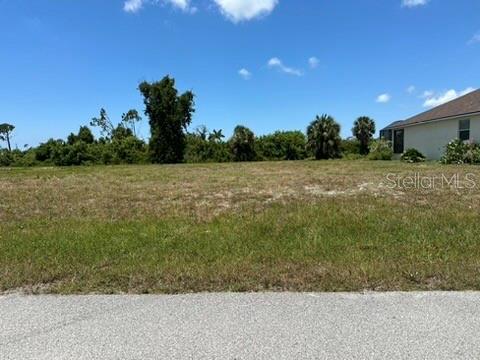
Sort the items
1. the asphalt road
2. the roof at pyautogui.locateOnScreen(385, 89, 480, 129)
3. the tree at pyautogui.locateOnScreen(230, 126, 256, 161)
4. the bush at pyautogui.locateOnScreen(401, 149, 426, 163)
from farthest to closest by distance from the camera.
→ the tree at pyautogui.locateOnScreen(230, 126, 256, 161) < the bush at pyautogui.locateOnScreen(401, 149, 426, 163) < the roof at pyautogui.locateOnScreen(385, 89, 480, 129) < the asphalt road

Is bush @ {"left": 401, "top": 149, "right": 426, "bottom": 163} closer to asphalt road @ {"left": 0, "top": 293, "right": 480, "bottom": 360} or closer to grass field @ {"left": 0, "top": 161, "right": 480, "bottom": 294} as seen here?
grass field @ {"left": 0, "top": 161, "right": 480, "bottom": 294}

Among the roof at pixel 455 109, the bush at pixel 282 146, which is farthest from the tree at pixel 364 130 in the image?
the roof at pixel 455 109

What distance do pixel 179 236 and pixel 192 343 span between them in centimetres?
306

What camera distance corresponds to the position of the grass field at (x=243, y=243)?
4.09 metres

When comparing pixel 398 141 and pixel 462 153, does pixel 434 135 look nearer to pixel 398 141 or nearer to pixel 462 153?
pixel 462 153

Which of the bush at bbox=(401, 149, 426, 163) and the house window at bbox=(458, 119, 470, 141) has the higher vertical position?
the house window at bbox=(458, 119, 470, 141)

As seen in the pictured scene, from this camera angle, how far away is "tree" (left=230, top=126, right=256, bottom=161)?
39125mm

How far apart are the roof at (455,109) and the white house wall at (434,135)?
39 centimetres

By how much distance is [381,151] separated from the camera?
33.0 metres

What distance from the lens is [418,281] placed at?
403 cm

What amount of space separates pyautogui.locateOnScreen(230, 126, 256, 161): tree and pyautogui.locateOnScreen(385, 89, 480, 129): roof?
1483cm

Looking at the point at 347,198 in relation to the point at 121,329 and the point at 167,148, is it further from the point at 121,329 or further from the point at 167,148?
the point at 167,148

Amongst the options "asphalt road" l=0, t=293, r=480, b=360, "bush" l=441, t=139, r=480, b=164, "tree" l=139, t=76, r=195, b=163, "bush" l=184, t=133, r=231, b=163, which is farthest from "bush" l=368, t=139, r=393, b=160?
"asphalt road" l=0, t=293, r=480, b=360

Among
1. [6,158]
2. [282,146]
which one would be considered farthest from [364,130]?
[6,158]
